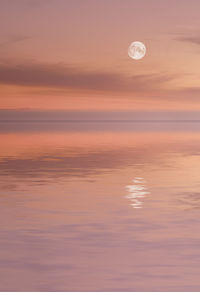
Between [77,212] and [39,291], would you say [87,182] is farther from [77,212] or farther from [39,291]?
[39,291]

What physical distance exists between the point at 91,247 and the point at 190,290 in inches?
99.9

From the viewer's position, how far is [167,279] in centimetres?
737

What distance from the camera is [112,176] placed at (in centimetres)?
2064

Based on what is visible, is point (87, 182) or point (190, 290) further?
point (87, 182)

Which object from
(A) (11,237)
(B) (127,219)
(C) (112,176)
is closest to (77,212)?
(B) (127,219)

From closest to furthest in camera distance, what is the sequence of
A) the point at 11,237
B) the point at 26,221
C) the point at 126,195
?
the point at 11,237, the point at 26,221, the point at 126,195

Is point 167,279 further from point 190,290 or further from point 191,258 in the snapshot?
point 191,258

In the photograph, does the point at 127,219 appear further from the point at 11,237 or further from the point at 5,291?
the point at 5,291

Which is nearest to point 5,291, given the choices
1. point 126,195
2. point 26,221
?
point 26,221

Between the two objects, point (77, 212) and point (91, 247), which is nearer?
point (91, 247)

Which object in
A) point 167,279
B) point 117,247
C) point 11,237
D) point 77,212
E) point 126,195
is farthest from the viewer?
point 126,195

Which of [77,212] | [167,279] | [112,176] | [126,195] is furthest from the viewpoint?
[112,176]

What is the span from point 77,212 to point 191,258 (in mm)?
4588

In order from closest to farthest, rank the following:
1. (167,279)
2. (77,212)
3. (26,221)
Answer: (167,279), (26,221), (77,212)
